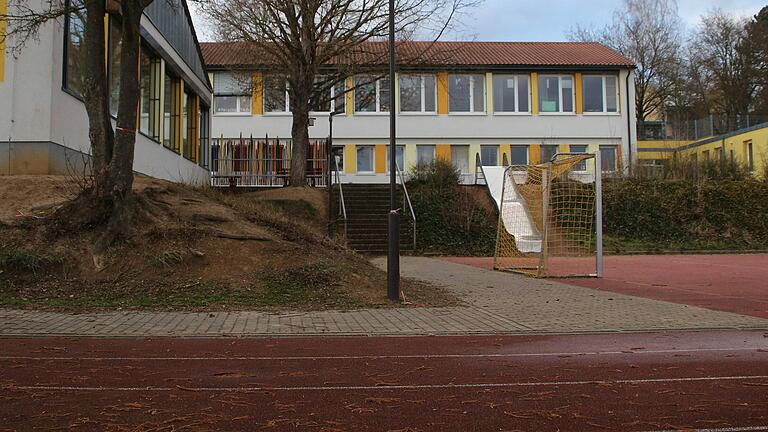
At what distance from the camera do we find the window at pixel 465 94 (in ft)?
127

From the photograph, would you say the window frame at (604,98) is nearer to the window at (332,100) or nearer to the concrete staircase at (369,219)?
the window at (332,100)

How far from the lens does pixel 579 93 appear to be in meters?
39.0

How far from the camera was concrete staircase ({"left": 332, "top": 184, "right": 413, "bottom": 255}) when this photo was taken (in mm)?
22641

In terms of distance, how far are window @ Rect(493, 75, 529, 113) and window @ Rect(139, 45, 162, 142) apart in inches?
903

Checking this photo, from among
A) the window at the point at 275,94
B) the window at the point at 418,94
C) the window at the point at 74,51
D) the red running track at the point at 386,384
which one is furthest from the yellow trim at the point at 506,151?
the red running track at the point at 386,384

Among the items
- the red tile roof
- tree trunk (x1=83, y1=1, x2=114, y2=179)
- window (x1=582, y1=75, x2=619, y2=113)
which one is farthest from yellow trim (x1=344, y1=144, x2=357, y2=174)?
tree trunk (x1=83, y1=1, x2=114, y2=179)

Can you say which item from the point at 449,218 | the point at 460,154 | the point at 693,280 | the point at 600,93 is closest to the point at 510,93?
the point at 460,154

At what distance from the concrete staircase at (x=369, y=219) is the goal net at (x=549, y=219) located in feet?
14.6

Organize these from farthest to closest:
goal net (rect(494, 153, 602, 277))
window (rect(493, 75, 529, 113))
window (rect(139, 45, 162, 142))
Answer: window (rect(493, 75, 529, 113))
window (rect(139, 45, 162, 142))
goal net (rect(494, 153, 602, 277))

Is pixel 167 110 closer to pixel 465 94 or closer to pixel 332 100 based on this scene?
pixel 332 100

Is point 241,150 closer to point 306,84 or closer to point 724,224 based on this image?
point 306,84

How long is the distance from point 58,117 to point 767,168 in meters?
29.8

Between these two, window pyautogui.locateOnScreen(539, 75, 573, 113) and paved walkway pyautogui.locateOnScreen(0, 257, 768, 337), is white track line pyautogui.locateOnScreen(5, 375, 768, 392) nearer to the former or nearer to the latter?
paved walkway pyautogui.locateOnScreen(0, 257, 768, 337)

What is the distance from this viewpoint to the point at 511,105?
38938mm
